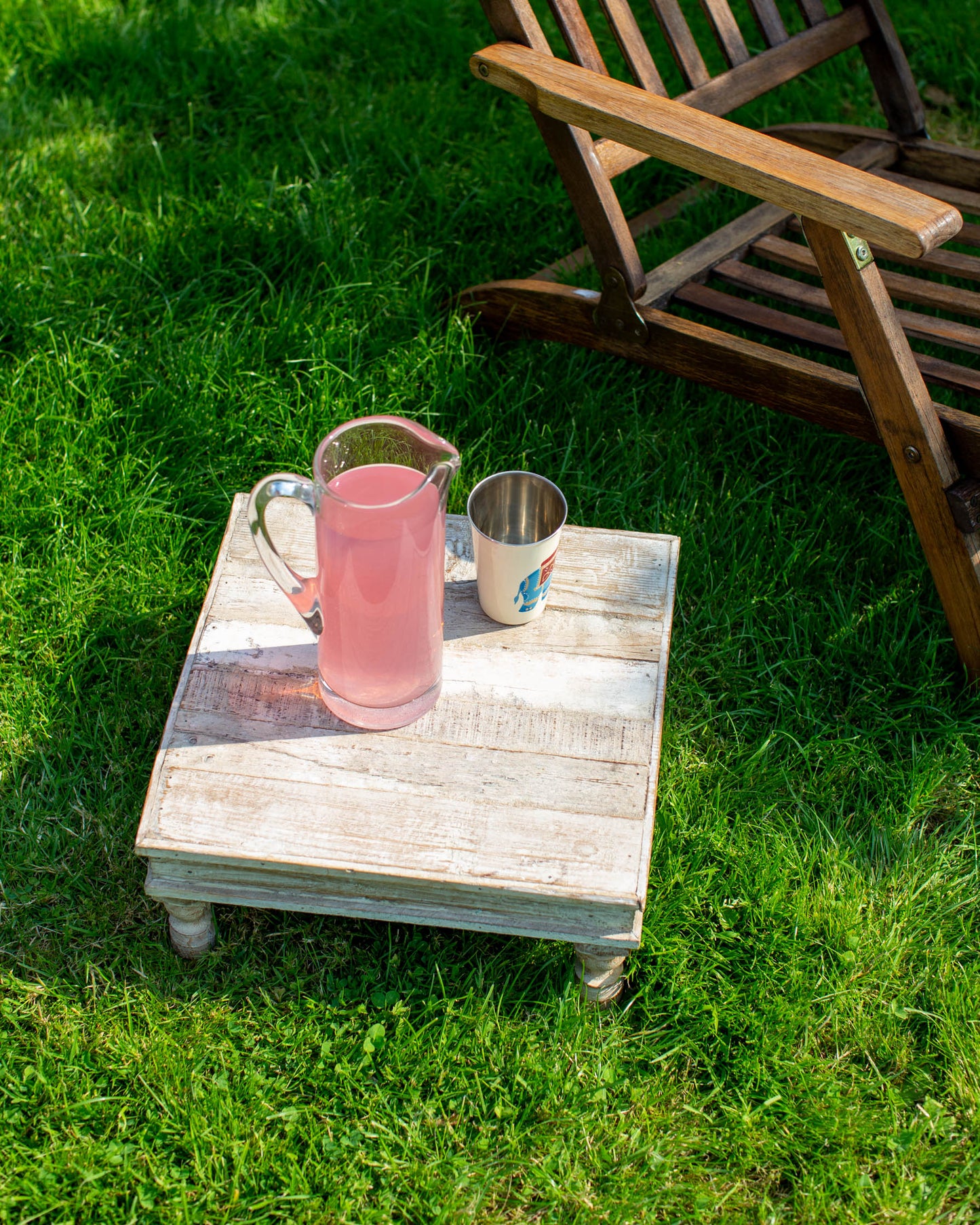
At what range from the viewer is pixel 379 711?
179 centimetres

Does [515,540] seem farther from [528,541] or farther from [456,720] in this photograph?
[456,720]

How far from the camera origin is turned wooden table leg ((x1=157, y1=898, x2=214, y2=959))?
1848 millimetres

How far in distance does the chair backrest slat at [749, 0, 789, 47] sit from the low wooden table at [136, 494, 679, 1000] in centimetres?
181

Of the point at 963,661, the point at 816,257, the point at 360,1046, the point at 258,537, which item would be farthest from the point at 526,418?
the point at 360,1046

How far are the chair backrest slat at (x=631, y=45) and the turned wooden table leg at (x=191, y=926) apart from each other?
2045mm

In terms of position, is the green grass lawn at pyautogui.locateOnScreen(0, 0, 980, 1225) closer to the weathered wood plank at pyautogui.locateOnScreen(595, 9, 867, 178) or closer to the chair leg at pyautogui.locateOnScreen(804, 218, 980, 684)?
the chair leg at pyautogui.locateOnScreen(804, 218, 980, 684)

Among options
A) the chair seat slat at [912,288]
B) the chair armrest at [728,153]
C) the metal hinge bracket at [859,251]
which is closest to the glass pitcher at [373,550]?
the chair armrest at [728,153]

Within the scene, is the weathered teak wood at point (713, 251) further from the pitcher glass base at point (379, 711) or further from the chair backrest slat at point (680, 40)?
the pitcher glass base at point (379, 711)

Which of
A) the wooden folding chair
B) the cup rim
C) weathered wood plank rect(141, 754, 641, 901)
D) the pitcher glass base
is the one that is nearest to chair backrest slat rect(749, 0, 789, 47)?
the wooden folding chair

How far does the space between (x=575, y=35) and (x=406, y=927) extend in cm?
194

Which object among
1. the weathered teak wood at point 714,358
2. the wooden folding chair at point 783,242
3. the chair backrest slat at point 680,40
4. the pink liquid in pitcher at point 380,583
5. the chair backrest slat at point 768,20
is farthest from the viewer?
the chair backrest slat at point 768,20

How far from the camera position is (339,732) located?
5.89 feet

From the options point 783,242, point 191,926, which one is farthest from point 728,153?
point 191,926

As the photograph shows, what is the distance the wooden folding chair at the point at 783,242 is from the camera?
2.02m
